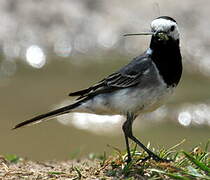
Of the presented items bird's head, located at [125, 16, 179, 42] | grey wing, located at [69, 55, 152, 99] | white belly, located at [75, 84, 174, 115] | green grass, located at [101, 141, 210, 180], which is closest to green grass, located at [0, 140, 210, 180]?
green grass, located at [101, 141, 210, 180]

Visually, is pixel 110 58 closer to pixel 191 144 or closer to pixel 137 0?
pixel 137 0

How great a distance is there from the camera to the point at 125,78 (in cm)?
691

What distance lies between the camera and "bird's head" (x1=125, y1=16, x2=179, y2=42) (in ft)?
21.6

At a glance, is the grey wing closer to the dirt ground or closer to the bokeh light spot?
the dirt ground

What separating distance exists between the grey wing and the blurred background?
10.1 ft

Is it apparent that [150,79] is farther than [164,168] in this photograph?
Yes

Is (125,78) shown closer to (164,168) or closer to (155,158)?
(155,158)

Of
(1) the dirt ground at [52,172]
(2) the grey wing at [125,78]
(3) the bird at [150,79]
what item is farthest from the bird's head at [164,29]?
(1) the dirt ground at [52,172]

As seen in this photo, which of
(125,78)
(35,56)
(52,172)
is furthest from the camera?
(35,56)

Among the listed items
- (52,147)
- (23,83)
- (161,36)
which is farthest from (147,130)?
(161,36)

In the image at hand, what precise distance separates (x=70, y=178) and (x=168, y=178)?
941 mm

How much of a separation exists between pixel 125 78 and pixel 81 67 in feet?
22.1

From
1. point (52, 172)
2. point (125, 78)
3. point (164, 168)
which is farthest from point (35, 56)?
point (164, 168)

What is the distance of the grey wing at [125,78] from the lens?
22.4 ft
